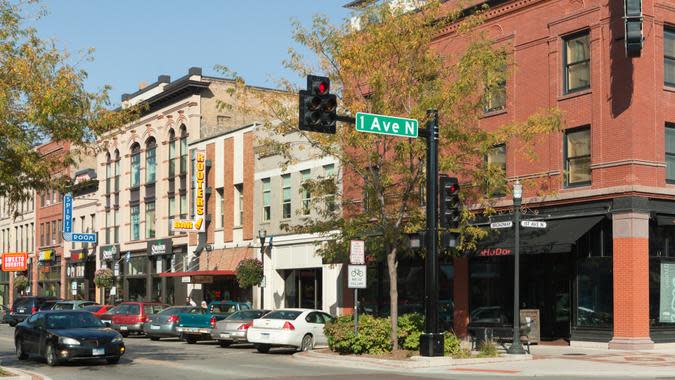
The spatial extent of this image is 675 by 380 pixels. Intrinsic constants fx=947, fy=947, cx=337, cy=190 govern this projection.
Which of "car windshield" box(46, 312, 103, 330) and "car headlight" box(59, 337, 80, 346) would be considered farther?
"car windshield" box(46, 312, 103, 330)

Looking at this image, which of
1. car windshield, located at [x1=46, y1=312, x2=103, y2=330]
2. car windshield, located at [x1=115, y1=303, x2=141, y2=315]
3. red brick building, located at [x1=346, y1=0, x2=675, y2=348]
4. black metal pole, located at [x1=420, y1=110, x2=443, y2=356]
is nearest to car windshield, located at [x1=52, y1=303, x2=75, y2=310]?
car windshield, located at [x1=115, y1=303, x2=141, y2=315]

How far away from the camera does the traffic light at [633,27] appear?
27000 mm

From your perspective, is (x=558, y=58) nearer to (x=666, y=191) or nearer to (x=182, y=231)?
(x=666, y=191)

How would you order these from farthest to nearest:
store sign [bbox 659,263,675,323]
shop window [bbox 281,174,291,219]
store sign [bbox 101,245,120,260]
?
store sign [bbox 101,245,120,260] → shop window [bbox 281,174,291,219] → store sign [bbox 659,263,675,323]

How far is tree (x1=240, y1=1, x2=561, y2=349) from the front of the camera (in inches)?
1009

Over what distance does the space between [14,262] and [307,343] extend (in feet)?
173

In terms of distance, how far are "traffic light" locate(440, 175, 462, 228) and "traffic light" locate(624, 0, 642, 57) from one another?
817 cm

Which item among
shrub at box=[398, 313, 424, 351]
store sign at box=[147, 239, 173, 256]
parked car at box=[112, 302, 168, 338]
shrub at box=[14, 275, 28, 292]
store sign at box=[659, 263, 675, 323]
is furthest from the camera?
shrub at box=[14, 275, 28, 292]

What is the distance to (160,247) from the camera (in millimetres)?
55125

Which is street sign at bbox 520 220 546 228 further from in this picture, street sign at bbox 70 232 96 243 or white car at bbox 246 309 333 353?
street sign at bbox 70 232 96 243

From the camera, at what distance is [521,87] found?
31.7 metres

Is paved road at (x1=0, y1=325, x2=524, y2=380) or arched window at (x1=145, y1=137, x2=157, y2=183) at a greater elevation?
arched window at (x1=145, y1=137, x2=157, y2=183)

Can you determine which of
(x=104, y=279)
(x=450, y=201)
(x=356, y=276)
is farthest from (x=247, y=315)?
(x=104, y=279)

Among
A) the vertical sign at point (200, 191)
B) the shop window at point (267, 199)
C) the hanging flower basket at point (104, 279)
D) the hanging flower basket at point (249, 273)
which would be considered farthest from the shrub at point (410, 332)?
the hanging flower basket at point (104, 279)
